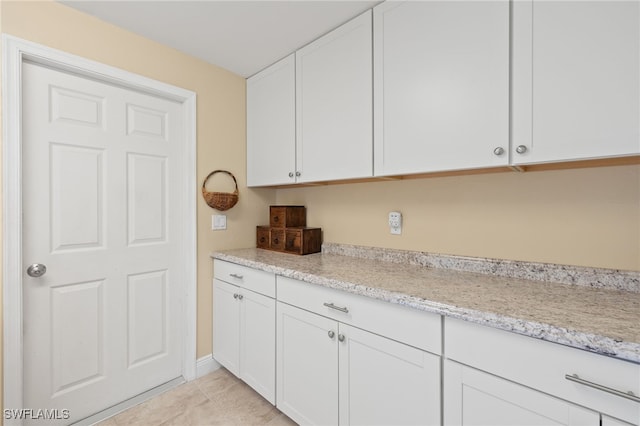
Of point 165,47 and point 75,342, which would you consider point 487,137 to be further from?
point 75,342

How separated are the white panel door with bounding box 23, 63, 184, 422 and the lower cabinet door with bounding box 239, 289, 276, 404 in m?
0.55

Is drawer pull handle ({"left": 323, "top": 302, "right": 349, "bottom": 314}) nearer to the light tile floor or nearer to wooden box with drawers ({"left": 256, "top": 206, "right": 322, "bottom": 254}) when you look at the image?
wooden box with drawers ({"left": 256, "top": 206, "right": 322, "bottom": 254})

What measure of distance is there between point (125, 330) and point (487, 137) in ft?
7.29

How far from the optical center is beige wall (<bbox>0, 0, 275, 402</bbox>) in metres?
1.43

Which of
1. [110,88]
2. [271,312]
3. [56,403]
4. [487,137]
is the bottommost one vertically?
[56,403]

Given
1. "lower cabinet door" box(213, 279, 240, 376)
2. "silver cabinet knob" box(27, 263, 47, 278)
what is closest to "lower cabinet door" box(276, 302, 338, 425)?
"lower cabinet door" box(213, 279, 240, 376)

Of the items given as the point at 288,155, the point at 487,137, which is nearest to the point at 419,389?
the point at 487,137

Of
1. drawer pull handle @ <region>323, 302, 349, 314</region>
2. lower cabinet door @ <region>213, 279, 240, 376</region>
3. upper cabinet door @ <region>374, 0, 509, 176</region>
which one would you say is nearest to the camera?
upper cabinet door @ <region>374, 0, 509, 176</region>

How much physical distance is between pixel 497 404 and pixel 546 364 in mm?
199

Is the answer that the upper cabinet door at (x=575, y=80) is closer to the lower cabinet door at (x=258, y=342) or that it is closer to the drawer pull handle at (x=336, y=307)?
the drawer pull handle at (x=336, y=307)

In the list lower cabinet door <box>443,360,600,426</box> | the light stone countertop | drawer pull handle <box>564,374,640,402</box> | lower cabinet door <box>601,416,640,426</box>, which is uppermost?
the light stone countertop

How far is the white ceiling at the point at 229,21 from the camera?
4.85 ft

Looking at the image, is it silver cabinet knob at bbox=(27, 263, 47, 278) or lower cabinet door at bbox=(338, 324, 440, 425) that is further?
silver cabinet knob at bbox=(27, 263, 47, 278)

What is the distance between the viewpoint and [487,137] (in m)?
1.13
